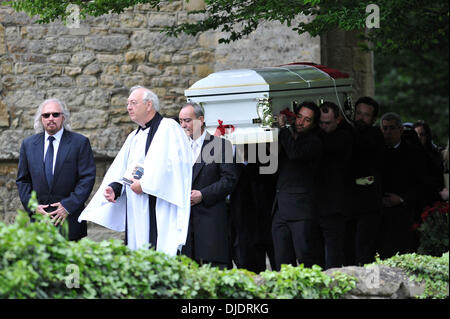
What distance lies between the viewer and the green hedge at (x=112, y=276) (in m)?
4.21

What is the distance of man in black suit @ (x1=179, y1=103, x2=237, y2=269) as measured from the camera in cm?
704

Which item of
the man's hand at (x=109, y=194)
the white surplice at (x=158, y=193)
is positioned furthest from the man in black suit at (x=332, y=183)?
the man's hand at (x=109, y=194)

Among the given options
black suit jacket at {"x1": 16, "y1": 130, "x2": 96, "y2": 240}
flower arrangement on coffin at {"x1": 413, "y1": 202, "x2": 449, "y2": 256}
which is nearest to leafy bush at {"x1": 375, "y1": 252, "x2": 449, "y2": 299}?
flower arrangement on coffin at {"x1": 413, "y1": 202, "x2": 449, "y2": 256}

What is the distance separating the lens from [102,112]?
10.6 metres

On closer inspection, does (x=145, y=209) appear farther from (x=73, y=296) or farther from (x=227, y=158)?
(x=73, y=296)

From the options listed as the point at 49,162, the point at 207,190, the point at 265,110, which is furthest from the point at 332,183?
the point at 49,162

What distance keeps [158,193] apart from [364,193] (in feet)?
6.33

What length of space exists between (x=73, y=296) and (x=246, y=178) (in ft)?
12.7

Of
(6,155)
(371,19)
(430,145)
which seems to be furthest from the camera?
(6,155)

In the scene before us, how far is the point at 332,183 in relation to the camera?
24.1 ft

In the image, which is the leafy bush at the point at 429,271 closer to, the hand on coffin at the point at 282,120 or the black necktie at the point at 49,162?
the hand on coffin at the point at 282,120

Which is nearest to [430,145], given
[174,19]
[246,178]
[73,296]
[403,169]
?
[403,169]

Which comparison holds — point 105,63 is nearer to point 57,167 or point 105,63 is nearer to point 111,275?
point 57,167
